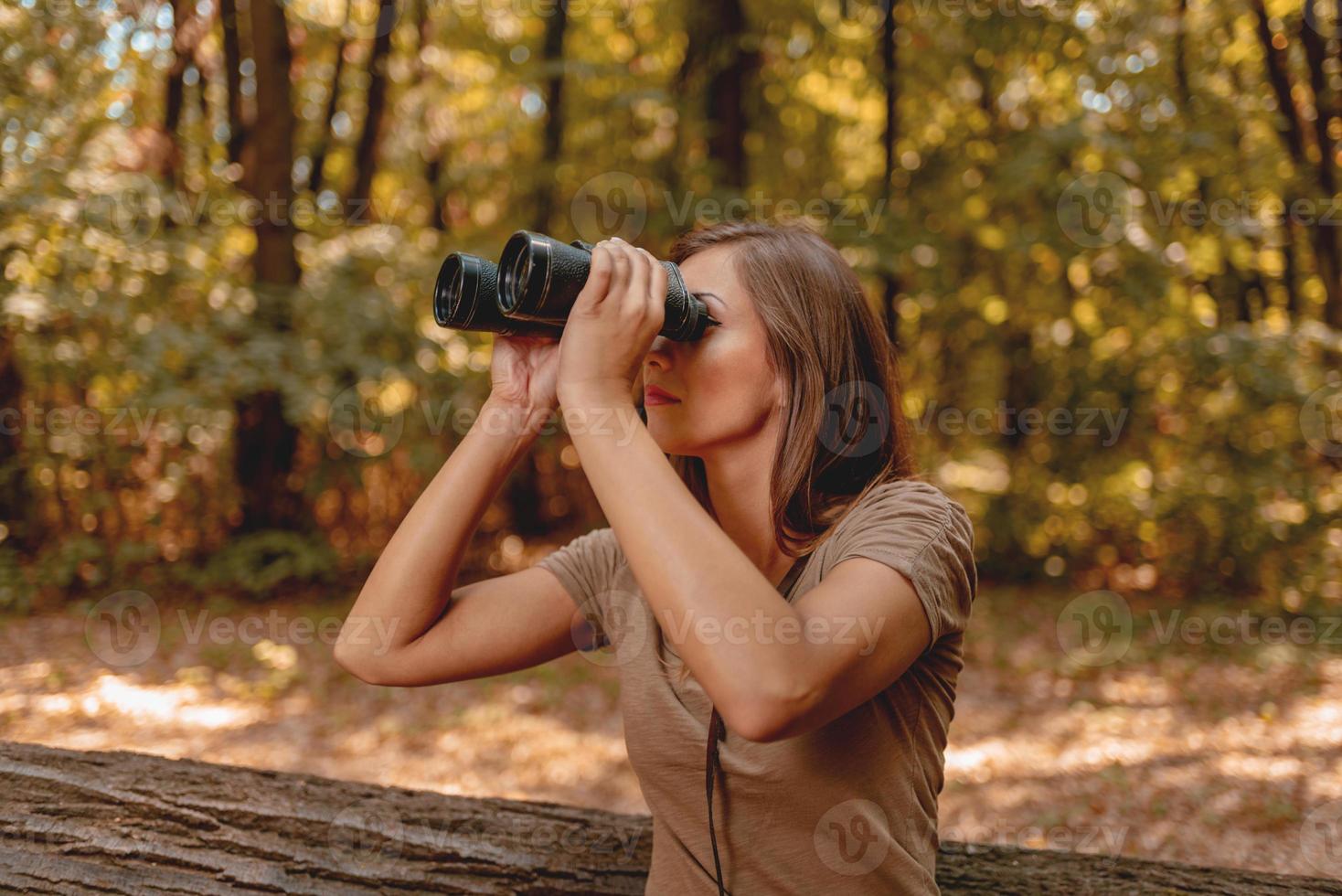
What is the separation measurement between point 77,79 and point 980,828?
20.8ft

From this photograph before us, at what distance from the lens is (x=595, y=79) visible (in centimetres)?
727

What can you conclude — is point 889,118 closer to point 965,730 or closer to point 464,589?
point 965,730

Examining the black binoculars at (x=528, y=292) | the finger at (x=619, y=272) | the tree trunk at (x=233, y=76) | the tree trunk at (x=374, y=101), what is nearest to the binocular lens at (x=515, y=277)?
the black binoculars at (x=528, y=292)

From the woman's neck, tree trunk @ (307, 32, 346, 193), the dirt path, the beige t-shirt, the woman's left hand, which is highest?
tree trunk @ (307, 32, 346, 193)

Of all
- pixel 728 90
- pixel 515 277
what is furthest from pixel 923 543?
pixel 728 90

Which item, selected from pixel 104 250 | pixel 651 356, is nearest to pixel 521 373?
pixel 651 356

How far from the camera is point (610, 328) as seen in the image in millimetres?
1113

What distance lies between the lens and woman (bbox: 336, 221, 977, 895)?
0.97 meters

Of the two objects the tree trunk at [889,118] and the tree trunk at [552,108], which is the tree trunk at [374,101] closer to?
the tree trunk at [552,108]

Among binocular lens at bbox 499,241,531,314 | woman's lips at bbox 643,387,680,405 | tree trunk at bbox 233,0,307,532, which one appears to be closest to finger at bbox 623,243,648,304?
binocular lens at bbox 499,241,531,314

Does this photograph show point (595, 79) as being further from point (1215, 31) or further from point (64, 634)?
point (64, 634)

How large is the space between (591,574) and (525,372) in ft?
1.17

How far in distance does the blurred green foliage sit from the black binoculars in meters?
4.36

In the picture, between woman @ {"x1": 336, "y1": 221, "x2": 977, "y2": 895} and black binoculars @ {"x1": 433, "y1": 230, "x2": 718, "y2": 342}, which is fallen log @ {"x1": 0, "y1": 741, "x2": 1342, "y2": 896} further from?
black binoculars @ {"x1": 433, "y1": 230, "x2": 718, "y2": 342}
